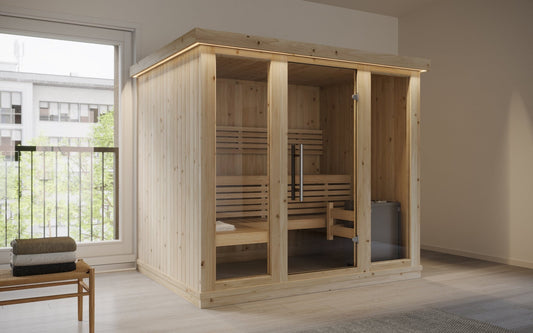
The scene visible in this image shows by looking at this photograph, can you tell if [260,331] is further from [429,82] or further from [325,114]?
[429,82]

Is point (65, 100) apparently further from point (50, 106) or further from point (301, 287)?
point (301, 287)

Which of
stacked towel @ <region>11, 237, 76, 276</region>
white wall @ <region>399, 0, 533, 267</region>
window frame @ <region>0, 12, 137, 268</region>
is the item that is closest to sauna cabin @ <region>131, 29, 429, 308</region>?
window frame @ <region>0, 12, 137, 268</region>

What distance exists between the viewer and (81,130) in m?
4.84

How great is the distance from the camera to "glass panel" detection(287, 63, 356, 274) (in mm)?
3979

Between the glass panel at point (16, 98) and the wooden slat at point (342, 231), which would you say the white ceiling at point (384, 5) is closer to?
the wooden slat at point (342, 231)

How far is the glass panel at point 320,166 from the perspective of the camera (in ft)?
13.1

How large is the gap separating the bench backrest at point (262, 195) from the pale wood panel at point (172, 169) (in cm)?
16

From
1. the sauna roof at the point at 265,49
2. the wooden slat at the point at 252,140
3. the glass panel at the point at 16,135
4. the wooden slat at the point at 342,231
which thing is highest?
the sauna roof at the point at 265,49

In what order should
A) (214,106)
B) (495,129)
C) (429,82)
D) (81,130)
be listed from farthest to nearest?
(429,82) < (495,129) < (81,130) < (214,106)

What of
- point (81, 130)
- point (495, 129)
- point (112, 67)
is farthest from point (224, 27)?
point (495, 129)

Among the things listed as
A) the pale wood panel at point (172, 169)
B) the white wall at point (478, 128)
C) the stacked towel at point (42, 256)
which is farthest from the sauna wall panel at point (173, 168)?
the white wall at point (478, 128)

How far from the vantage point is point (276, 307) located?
3.62 meters

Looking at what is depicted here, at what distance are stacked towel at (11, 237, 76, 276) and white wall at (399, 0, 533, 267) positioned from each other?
4252mm

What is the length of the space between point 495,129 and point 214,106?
325cm
